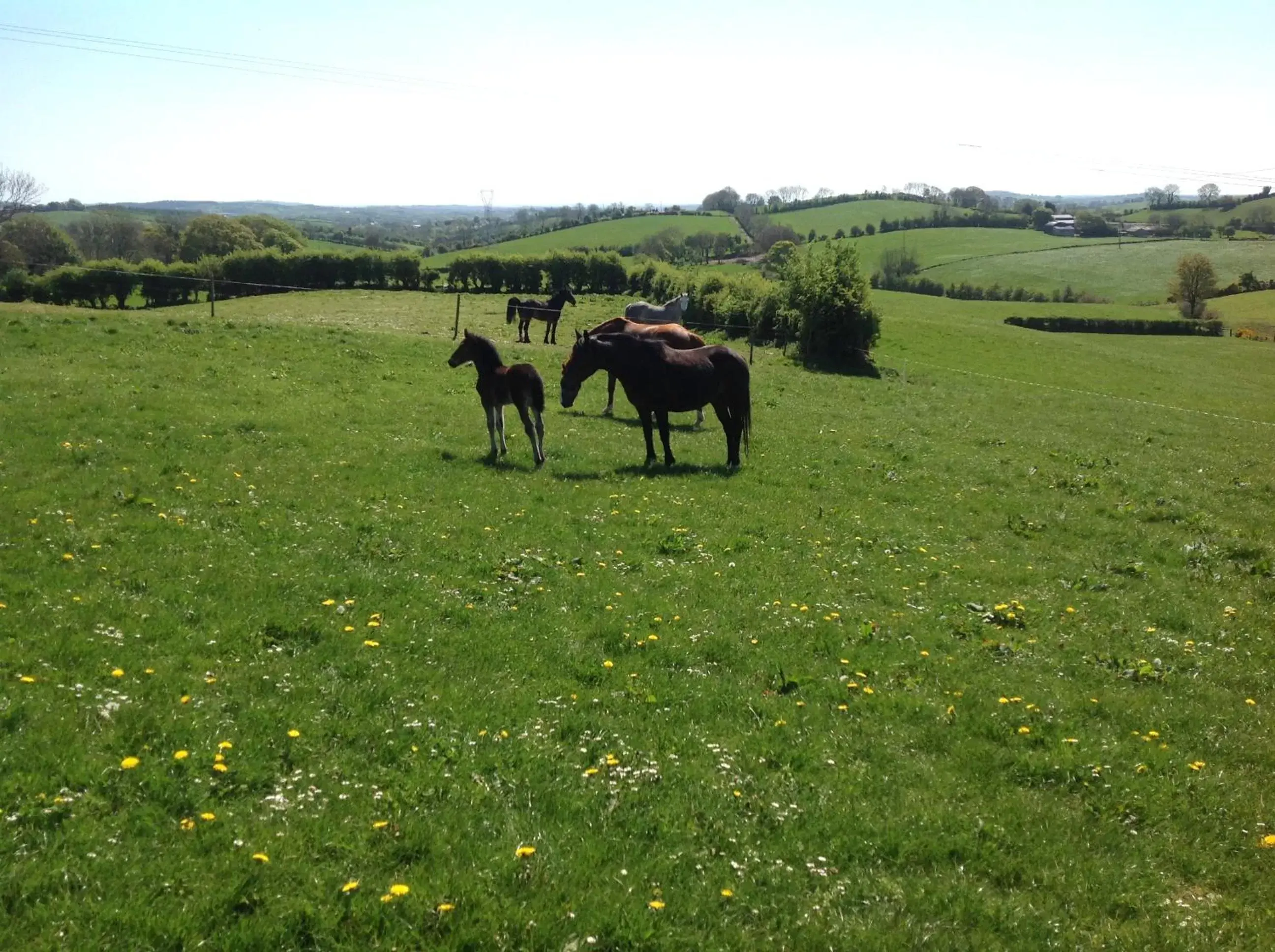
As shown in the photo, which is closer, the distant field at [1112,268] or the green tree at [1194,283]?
the green tree at [1194,283]

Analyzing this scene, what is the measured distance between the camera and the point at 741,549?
13.1m

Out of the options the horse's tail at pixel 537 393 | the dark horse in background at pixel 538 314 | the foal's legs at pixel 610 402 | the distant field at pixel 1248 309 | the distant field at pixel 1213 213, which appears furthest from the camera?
the distant field at pixel 1213 213

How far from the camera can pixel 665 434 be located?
18.5m

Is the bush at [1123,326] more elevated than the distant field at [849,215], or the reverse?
the distant field at [849,215]

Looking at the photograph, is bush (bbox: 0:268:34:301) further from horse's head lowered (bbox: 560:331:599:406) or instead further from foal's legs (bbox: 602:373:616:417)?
horse's head lowered (bbox: 560:331:599:406)

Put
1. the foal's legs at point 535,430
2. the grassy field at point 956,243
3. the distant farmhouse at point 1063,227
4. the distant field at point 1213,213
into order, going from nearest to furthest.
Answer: the foal's legs at point 535,430 < the grassy field at point 956,243 < the distant farmhouse at point 1063,227 < the distant field at point 1213,213

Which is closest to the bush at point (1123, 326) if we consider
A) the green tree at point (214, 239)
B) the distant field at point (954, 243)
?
the distant field at point (954, 243)

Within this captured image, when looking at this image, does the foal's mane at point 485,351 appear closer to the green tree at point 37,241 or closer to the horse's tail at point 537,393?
the horse's tail at point 537,393

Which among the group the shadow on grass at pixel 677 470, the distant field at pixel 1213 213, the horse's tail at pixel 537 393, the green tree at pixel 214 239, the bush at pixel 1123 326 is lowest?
the shadow on grass at pixel 677 470

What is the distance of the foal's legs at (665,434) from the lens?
60.6 ft

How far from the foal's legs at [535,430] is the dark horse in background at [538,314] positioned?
20.7 meters

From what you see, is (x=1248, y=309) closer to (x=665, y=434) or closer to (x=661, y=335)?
(x=661, y=335)

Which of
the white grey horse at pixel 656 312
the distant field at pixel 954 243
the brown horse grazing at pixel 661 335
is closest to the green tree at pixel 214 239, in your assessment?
the white grey horse at pixel 656 312

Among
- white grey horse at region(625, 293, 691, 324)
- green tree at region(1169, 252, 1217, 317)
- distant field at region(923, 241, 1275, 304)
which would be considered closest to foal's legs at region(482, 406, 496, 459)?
white grey horse at region(625, 293, 691, 324)
